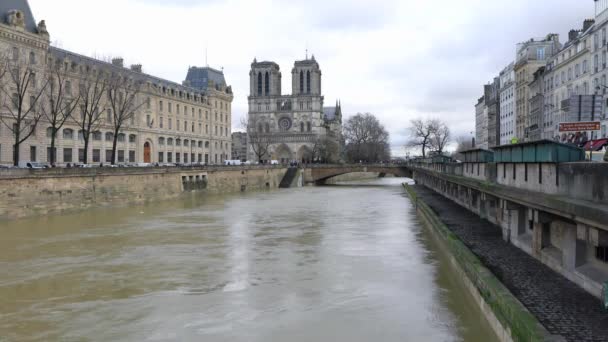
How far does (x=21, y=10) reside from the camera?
45656 mm

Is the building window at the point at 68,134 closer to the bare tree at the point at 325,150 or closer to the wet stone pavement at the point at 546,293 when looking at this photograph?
the wet stone pavement at the point at 546,293

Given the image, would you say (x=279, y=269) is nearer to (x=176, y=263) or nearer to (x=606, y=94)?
(x=176, y=263)

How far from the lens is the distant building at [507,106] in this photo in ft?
214

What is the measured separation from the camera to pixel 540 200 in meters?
11.9

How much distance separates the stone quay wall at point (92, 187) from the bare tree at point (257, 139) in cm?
3804

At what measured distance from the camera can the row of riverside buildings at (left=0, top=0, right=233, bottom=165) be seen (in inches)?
1743

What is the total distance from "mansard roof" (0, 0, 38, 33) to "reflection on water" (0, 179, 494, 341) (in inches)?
946

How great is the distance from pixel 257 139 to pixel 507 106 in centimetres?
4571

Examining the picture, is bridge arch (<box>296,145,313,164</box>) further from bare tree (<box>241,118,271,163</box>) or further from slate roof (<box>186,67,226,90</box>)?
slate roof (<box>186,67,226,90</box>)

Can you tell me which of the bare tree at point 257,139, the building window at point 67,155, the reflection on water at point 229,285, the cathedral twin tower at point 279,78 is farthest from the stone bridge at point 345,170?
the reflection on water at point 229,285

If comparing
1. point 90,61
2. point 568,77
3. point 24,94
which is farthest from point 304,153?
point 24,94

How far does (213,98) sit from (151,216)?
1992 inches

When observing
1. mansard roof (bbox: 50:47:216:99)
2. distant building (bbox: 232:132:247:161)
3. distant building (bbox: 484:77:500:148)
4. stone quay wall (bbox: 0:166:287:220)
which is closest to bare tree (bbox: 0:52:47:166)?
mansard roof (bbox: 50:47:216:99)

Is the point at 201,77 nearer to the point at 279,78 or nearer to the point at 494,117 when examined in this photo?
the point at 279,78
